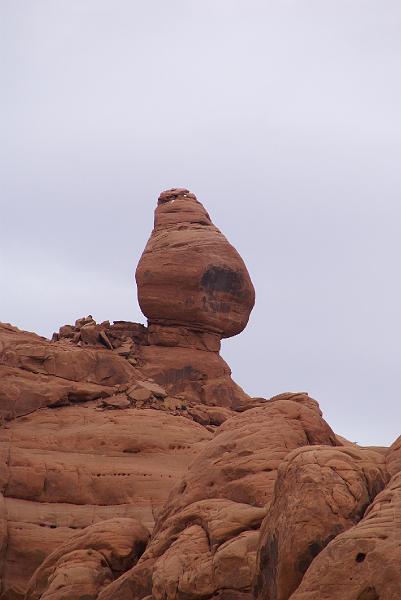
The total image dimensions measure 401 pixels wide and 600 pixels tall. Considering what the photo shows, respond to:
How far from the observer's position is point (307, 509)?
13.5 metres

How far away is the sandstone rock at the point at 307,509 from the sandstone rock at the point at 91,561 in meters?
5.67

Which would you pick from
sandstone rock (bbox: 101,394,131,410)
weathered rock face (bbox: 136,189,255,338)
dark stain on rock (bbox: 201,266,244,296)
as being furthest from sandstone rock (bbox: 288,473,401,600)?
dark stain on rock (bbox: 201,266,244,296)

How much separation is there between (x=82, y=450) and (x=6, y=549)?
4009mm

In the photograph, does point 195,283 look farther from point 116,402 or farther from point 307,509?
point 307,509

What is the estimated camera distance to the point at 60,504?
29.0 m

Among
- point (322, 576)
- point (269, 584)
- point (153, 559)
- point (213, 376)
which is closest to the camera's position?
point (322, 576)

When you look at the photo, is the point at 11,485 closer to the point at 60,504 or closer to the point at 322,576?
the point at 60,504

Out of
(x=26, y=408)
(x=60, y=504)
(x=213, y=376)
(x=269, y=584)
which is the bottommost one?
(x=269, y=584)

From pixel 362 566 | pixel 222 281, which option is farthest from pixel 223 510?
pixel 222 281

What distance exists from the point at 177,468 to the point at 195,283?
11.0 meters

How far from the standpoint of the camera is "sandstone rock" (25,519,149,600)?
737 inches

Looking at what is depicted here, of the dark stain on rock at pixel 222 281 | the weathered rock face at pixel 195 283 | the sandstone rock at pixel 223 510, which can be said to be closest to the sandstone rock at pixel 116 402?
the weathered rock face at pixel 195 283

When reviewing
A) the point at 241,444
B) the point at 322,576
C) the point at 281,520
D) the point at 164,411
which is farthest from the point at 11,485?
the point at 322,576

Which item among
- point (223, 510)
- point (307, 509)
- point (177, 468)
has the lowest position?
point (307, 509)
